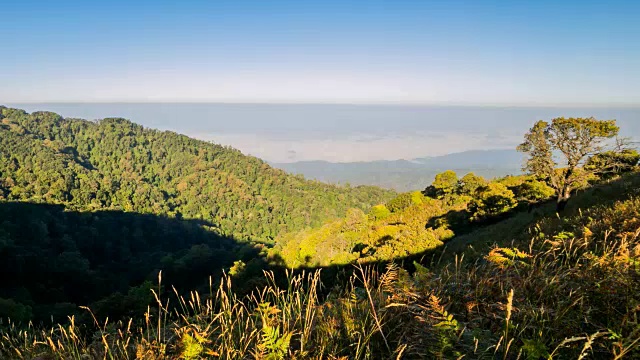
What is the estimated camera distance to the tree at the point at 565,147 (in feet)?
50.8

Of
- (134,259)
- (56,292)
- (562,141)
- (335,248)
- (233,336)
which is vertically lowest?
(134,259)

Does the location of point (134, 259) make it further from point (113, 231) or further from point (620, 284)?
point (620, 284)

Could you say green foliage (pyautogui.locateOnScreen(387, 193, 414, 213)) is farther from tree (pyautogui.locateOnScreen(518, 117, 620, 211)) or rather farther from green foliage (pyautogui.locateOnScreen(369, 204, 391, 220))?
tree (pyautogui.locateOnScreen(518, 117, 620, 211))

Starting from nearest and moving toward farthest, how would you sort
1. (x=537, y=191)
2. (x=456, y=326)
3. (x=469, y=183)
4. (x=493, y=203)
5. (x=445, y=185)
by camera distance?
(x=456, y=326)
(x=537, y=191)
(x=493, y=203)
(x=469, y=183)
(x=445, y=185)

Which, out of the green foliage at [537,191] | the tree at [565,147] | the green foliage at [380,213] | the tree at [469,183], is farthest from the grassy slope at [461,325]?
the green foliage at [380,213]

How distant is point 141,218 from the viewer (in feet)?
311

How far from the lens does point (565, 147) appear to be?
16094 millimetres

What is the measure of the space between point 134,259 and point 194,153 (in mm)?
96479

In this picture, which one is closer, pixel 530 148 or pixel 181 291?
pixel 530 148

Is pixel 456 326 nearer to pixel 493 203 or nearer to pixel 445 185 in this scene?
pixel 493 203

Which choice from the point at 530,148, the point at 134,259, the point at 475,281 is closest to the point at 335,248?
the point at 530,148

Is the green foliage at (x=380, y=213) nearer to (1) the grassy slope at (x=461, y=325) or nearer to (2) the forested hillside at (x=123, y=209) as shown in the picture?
(2) the forested hillside at (x=123, y=209)

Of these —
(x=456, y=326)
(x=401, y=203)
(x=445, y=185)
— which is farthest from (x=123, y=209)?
(x=456, y=326)

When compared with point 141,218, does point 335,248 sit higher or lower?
higher
